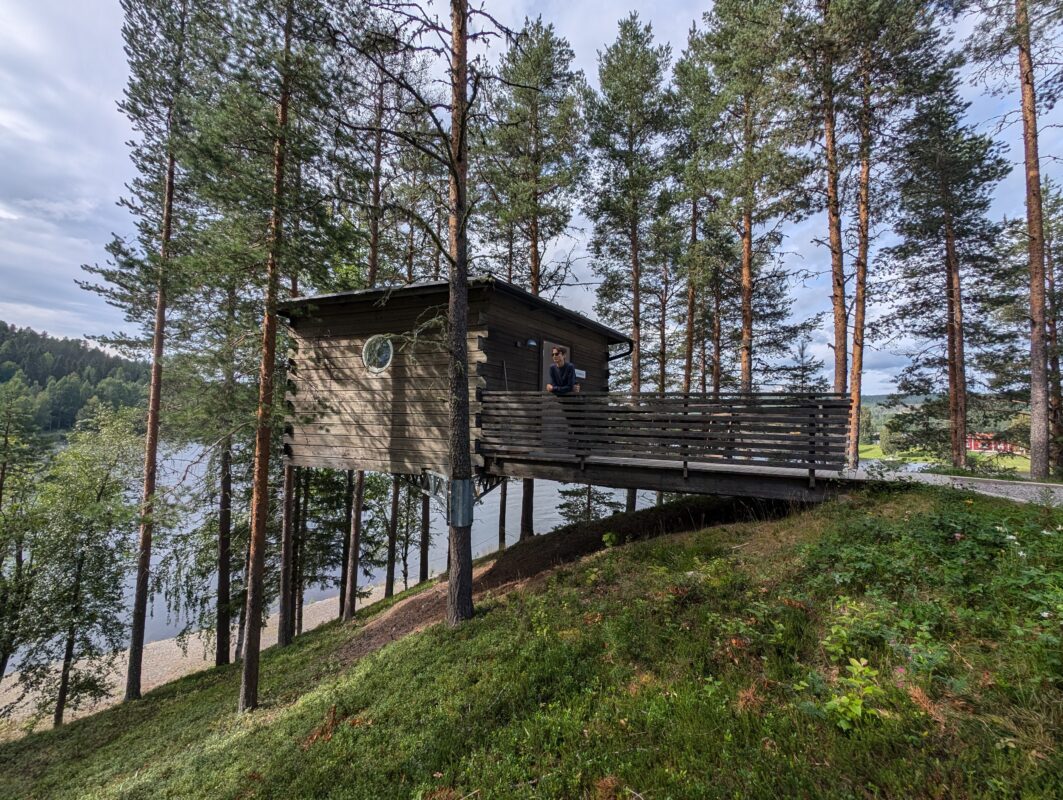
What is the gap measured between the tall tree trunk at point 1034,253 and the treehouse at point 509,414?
644 centimetres

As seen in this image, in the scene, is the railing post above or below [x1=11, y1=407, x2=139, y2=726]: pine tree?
above

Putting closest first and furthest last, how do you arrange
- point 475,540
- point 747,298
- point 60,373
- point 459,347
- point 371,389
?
point 459,347, point 371,389, point 747,298, point 475,540, point 60,373

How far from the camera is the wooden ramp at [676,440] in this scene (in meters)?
6.09

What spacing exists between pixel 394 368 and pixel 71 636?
1269cm

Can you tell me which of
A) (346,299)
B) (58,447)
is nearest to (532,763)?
(346,299)

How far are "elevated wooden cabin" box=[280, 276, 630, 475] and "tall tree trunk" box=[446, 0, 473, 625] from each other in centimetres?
141

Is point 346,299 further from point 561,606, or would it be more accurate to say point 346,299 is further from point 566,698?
point 566,698

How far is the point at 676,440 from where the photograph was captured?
22.2ft

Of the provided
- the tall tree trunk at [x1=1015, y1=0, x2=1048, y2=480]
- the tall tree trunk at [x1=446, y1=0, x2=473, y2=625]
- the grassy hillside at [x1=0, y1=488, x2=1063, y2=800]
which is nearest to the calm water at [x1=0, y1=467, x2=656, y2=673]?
the tall tree trunk at [x1=446, y1=0, x2=473, y2=625]

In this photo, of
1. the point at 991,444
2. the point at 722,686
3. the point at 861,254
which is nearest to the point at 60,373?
the point at 722,686

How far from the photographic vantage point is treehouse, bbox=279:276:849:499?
629cm

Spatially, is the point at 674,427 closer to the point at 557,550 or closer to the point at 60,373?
the point at 557,550

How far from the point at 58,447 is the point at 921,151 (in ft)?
99.6

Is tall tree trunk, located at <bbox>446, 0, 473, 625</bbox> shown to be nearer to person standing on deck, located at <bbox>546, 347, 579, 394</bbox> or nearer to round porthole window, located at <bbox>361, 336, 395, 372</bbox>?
person standing on deck, located at <bbox>546, 347, 579, 394</bbox>
